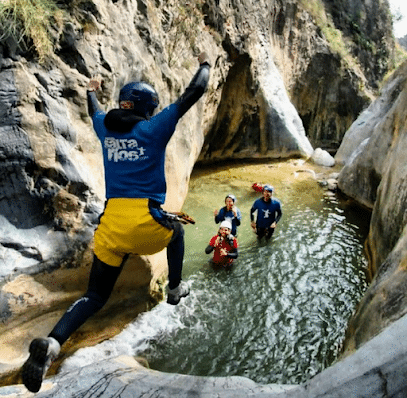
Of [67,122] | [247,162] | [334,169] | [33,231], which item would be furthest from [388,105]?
[33,231]

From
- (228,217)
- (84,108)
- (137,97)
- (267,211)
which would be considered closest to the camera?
(137,97)

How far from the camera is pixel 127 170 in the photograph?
2.78 metres

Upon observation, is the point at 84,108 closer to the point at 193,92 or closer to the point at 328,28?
the point at 193,92

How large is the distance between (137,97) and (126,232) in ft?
3.30

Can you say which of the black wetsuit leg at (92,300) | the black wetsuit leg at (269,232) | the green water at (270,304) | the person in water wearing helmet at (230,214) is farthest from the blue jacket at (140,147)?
the black wetsuit leg at (269,232)

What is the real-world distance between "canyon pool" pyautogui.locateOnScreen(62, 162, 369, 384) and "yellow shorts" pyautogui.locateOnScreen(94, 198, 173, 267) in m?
2.47

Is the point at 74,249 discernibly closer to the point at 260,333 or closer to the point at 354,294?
the point at 260,333

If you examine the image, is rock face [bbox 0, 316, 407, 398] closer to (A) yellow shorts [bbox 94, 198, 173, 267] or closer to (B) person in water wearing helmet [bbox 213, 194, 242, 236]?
(A) yellow shorts [bbox 94, 198, 173, 267]

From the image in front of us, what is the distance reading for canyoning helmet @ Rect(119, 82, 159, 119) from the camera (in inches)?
110

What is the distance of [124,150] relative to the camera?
2756 millimetres

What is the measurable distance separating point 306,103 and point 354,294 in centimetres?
1538

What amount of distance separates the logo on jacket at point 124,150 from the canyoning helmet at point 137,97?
0.86 ft

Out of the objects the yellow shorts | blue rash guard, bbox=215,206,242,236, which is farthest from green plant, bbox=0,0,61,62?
blue rash guard, bbox=215,206,242,236

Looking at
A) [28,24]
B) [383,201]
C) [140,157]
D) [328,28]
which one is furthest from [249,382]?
[328,28]
